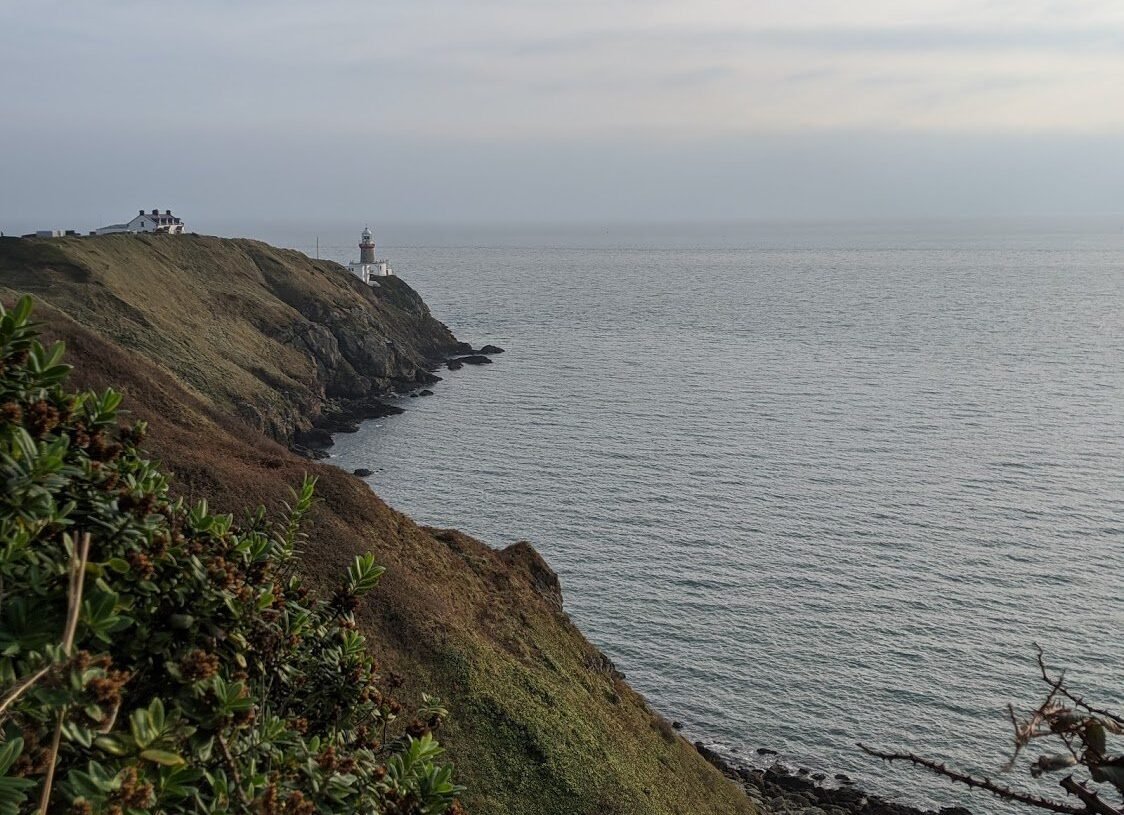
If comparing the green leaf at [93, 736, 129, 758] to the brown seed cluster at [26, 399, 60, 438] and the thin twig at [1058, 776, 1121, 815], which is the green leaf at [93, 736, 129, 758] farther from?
the thin twig at [1058, 776, 1121, 815]

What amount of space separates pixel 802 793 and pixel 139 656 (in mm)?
38636

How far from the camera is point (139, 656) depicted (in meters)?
6.79

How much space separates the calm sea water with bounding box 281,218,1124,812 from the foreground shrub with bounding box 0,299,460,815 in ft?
129

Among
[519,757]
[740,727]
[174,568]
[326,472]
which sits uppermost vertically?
[174,568]

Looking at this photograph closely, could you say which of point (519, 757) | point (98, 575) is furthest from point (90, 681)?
point (519, 757)

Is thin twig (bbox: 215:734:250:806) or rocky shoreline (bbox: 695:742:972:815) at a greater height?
thin twig (bbox: 215:734:250:806)

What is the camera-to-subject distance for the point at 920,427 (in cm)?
9338

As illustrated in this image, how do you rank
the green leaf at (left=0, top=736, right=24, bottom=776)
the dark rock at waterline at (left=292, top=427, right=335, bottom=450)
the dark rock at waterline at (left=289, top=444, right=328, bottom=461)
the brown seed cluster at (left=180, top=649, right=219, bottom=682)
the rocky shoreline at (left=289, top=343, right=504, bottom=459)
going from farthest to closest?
the rocky shoreline at (left=289, top=343, right=504, bottom=459) → the dark rock at waterline at (left=292, top=427, right=335, bottom=450) → the dark rock at waterline at (left=289, top=444, right=328, bottom=461) → the brown seed cluster at (left=180, top=649, right=219, bottom=682) → the green leaf at (left=0, top=736, right=24, bottom=776)

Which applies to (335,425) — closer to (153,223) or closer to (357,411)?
(357,411)

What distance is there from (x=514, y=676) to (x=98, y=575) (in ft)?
103

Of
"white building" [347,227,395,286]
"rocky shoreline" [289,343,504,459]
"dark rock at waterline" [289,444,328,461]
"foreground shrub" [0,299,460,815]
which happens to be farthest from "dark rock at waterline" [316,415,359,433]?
"foreground shrub" [0,299,460,815]

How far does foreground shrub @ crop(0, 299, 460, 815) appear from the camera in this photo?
18.9 ft

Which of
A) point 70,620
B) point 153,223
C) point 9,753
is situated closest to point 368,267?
point 153,223

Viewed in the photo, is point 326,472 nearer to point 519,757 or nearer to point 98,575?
point 519,757
